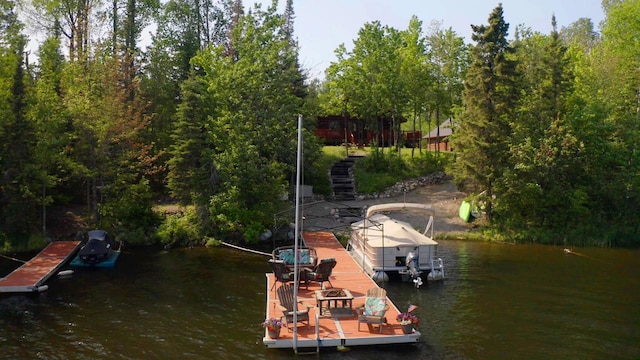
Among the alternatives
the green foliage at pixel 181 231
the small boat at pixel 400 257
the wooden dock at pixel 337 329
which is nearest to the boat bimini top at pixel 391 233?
the small boat at pixel 400 257

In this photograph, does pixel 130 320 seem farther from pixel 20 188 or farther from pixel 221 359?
pixel 20 188

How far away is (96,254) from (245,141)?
11288mm

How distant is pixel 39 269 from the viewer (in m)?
23.8

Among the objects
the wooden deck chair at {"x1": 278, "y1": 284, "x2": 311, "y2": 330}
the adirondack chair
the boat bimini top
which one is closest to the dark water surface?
the wooden deck chair at {"x1": 278, "y1": 284, "x2": 311, "y2": 330}

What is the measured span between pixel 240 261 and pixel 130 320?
30.7ft

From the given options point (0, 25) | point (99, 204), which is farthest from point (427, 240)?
point (0, 25)

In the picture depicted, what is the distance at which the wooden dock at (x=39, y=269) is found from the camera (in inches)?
834

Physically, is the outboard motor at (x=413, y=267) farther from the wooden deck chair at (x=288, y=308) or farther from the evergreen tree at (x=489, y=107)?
the evergreen tree at (x=489, y=107)

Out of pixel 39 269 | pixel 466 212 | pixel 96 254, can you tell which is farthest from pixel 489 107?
pixel 39 269

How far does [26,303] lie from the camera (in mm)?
20016

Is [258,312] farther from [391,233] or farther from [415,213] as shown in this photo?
[415,213]

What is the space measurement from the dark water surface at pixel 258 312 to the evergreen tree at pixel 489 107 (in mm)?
8515

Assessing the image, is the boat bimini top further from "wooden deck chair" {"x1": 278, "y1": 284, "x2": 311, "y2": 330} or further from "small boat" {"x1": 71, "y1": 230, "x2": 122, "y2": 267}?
"small boat" {"x1": 71, "y1": 230, "x2": 122, "y2": 267}

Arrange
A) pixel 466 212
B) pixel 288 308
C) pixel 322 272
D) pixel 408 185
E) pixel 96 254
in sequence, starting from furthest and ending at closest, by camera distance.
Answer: pixel 408 185, pixel 466 212, pixel 96 254, pixel 322 272, pixel 288 308
